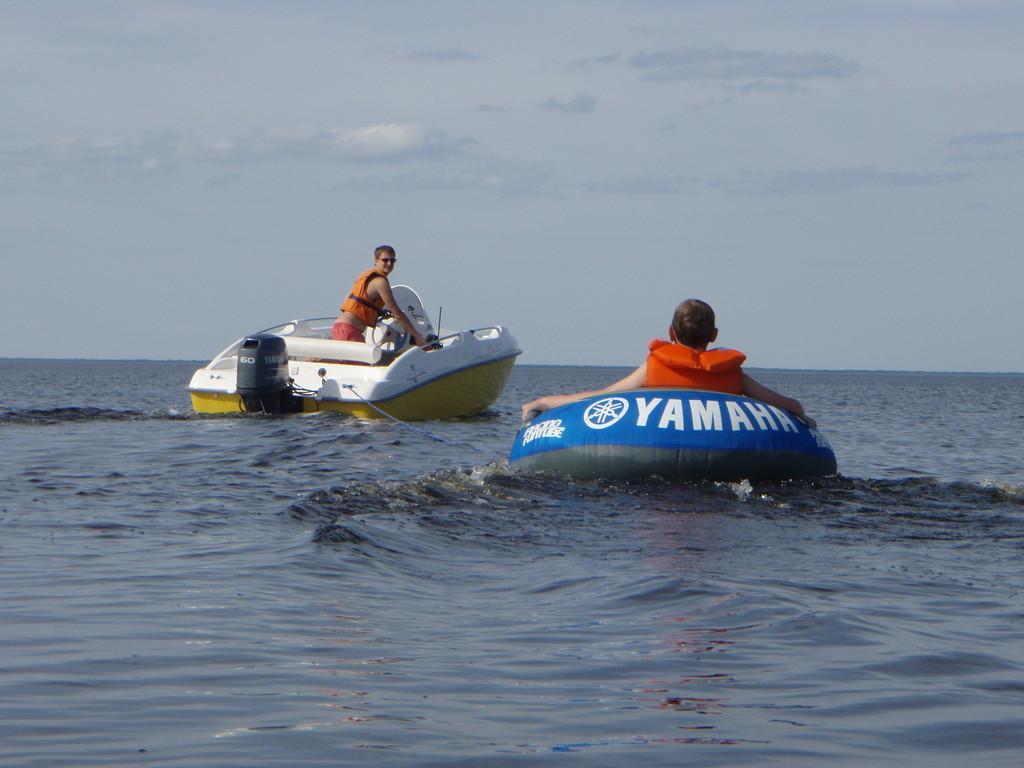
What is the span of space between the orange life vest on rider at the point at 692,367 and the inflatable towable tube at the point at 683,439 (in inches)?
6.3

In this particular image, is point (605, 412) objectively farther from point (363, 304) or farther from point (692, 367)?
point (363, 304)

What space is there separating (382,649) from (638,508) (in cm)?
373

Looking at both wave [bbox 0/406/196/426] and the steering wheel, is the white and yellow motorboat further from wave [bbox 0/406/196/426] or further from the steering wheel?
wave [bbox 0/406/196/426]

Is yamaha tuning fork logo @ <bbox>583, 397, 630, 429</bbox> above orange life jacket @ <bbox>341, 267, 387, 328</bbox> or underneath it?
underneath

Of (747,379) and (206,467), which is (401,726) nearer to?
(747,379)

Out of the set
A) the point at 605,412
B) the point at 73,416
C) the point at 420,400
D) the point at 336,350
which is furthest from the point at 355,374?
the point at 605,412

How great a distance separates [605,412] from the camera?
921 centimetres

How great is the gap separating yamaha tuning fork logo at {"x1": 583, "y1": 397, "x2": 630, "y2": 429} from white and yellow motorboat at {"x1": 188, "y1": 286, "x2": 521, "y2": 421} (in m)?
7.23

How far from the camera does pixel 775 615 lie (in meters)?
5.15

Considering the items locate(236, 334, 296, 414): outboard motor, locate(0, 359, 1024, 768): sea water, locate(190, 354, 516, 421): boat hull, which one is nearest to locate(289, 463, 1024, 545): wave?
locate(0, 359, 1024, 768): sea water

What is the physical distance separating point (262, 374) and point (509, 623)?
1122 cm

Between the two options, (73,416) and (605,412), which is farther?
(73,416)

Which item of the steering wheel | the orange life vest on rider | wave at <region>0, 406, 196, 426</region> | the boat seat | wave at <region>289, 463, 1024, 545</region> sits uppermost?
the steering wheel

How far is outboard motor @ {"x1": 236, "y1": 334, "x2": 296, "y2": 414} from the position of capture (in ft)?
51.7
